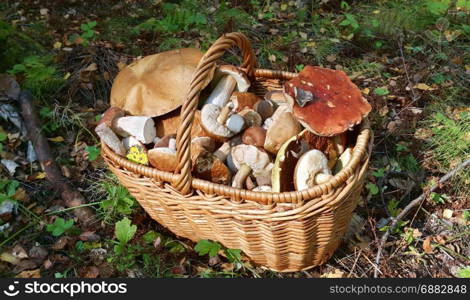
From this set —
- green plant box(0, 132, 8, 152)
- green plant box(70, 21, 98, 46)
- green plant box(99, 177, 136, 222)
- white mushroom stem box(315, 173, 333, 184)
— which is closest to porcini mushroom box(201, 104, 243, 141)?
white mushroom stem box(315, 173, 333, 184)

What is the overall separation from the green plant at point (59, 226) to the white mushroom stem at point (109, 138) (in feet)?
1.71

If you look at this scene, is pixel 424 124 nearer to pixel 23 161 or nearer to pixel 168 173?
pixel 168 173

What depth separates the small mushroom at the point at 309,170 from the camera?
1999 millimetres

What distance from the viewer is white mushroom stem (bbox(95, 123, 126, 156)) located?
232cm

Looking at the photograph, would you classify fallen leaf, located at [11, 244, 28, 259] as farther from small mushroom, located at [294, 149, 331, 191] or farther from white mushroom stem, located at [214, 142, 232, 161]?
small mushroom, located at [294, 149, 331, 191]

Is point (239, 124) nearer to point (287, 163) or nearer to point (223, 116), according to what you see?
point (223, 116)

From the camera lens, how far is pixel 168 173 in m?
2.02

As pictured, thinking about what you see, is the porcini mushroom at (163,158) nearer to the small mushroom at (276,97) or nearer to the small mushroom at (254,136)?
the small mushroom at (254,136)

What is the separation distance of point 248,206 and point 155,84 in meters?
0.91

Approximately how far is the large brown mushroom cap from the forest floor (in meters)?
0.55

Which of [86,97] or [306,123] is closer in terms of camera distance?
[306,123]

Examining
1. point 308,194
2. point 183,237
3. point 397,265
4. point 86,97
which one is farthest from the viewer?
point 86,97

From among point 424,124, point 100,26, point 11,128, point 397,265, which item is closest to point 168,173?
point 397,265

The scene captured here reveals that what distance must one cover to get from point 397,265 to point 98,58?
274 cm
